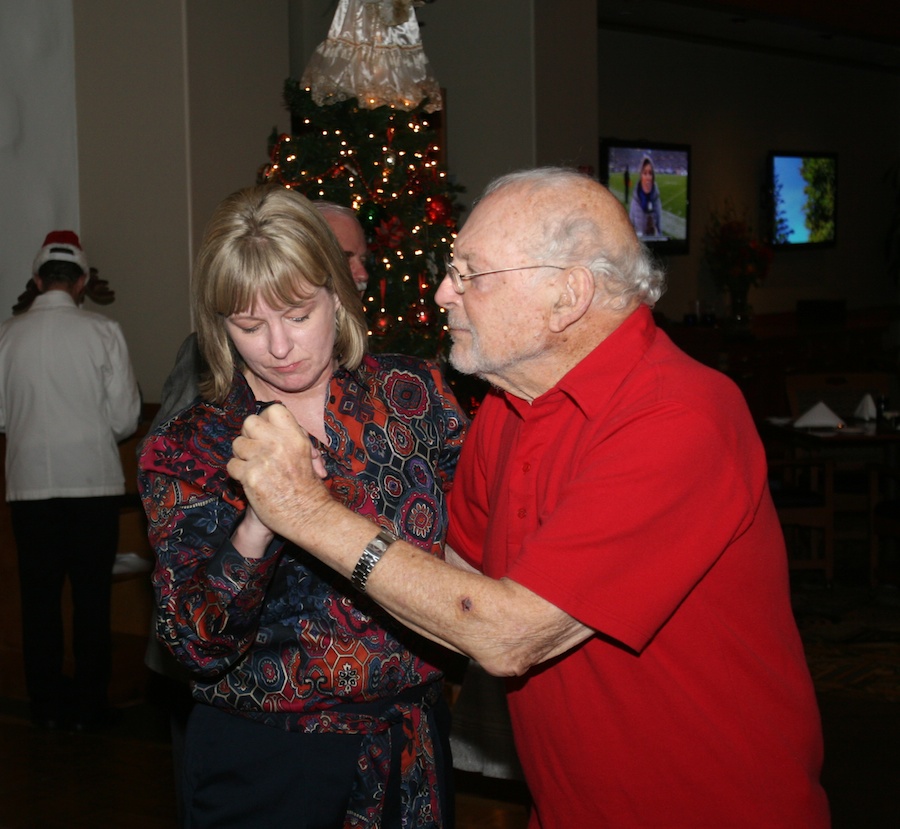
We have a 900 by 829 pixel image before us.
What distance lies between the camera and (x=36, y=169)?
5.91 meters

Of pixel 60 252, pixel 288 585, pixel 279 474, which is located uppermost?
pixel 60 252

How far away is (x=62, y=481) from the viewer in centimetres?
470

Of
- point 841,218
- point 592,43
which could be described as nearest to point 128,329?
point 592,43

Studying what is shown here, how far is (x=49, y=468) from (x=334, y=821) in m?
3.35

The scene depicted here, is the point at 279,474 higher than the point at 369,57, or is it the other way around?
the point at 369,57

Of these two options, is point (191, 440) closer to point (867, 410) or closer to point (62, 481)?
point (62, 481)

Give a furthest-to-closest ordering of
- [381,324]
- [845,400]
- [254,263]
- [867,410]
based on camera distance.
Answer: [845,400]
[867,410]
[381,324]
[254,263]

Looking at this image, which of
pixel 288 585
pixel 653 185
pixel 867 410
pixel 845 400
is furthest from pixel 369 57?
pixel 653 185

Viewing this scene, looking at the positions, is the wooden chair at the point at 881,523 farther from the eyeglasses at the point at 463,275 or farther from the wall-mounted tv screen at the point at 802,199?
the wall-mounted tv screen at the point at 802,199

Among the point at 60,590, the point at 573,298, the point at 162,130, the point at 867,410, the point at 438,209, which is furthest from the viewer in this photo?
the point at 867,410

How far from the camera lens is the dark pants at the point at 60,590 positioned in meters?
4.74

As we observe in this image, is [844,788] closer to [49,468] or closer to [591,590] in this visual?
[591,590]

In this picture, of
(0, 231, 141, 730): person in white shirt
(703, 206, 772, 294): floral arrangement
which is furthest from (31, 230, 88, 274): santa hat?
(703, 206, 772, 294): floral arrangement

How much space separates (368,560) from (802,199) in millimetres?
10948
